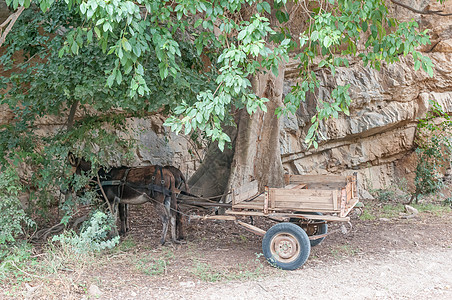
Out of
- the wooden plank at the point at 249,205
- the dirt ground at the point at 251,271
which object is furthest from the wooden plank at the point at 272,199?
the dirt ground at the point at 251,271

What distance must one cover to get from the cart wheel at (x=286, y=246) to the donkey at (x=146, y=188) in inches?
74.0

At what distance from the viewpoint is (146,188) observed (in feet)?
23.2

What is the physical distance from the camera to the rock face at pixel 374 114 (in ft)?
44.1

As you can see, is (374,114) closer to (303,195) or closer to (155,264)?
(303,195)

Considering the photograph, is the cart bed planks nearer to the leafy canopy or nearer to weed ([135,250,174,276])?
the leafy canopy

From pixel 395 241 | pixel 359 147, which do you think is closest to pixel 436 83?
pixel 359 147

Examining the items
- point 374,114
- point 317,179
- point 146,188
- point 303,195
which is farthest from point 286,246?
point 374,114

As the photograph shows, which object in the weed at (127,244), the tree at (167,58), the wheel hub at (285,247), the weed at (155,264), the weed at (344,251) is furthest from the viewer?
the weed at (127,244)

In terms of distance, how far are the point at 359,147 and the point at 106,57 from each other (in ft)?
34.5

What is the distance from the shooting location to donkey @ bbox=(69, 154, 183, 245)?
276 inches

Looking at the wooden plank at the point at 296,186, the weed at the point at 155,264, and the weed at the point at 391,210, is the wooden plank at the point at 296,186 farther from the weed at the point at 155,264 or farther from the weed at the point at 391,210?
the weed at the point at 391,210

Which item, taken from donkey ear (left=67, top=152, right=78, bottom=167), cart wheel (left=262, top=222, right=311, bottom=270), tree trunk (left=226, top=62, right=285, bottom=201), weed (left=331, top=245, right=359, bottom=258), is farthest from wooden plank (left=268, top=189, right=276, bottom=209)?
donkey ear (left=67, top=152, right=78, bottom=167)

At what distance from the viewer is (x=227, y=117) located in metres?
6.67

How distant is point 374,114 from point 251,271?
9.65 meters
